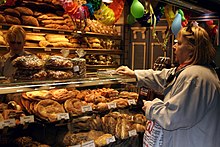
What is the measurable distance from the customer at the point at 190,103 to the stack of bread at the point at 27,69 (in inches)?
30.8

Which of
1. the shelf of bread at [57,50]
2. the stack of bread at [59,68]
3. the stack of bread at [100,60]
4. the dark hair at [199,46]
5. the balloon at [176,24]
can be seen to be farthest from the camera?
the stack of bread at [100,60]

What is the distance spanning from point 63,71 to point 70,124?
0.41 metres

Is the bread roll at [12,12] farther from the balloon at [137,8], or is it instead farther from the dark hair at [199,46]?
the dark hair at [199,46]

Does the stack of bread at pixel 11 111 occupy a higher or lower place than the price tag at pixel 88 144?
higher

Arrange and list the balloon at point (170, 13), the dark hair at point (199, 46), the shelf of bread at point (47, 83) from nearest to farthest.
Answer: the shelf of bread at point (47, 83)
the dark hair at point (199, 46)
the balloon at point (170, 13)

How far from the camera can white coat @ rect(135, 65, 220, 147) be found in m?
1.84

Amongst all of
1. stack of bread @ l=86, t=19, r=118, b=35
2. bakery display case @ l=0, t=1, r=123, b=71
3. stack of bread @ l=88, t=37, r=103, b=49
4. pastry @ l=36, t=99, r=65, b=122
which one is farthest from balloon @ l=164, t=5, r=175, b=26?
pastry @ l=36, t=99, r=65, b=122

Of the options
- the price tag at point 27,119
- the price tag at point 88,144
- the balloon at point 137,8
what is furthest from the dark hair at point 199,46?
the balloon at point 137,8

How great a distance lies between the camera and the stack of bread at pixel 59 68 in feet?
6.82

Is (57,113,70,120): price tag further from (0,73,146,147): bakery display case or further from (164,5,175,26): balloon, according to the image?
(164,5,175,26): balloon

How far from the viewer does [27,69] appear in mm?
1956

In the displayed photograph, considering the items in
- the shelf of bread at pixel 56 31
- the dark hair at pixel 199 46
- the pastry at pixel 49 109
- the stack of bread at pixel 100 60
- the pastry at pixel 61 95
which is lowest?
the pastry at pixel 49 109

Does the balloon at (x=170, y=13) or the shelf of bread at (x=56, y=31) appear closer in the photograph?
the balloon at (x=170, y=13)

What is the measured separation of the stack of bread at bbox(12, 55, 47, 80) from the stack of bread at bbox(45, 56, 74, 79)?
0.08 meters
